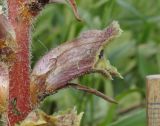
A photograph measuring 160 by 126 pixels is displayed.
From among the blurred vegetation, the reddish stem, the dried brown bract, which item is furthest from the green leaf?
the reddish stem

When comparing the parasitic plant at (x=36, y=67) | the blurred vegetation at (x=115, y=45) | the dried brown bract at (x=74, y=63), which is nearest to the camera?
the parasitic plant at (x=36, y=67)

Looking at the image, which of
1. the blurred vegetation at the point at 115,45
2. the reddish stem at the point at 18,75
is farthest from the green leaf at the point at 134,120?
the reddish stem at the point at 18,75

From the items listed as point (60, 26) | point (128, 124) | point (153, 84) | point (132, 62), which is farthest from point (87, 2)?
point (153, 84)

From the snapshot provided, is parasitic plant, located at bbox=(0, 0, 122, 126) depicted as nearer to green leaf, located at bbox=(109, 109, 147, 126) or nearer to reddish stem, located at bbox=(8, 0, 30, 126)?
reddish stem, located at bbox=(8, 0, 30, 126)

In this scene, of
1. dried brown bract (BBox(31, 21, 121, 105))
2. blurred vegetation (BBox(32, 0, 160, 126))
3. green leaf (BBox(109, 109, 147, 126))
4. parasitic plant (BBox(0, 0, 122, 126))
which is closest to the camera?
parasitic plant (BBox(0, 0, 122, 126))

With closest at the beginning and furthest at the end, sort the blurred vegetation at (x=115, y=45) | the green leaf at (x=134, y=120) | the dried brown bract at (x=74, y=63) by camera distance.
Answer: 1. the dried brown bract at (x=74, y=63)
2. the green leaf at (x=134, y=120)
3. the blurred vegetation at (x=115, y=45)

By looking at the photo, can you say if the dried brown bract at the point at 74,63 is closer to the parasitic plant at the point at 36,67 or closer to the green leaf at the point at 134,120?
the parasitic plant at the point at 36,67

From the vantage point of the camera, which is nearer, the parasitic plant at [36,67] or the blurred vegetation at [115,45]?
the parasitic plant at [36,67]

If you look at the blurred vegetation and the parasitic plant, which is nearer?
the parasitic plant
